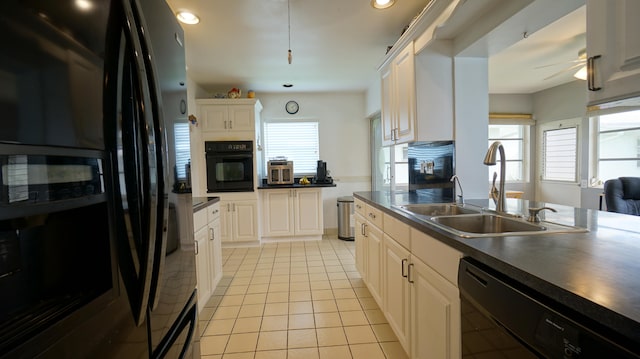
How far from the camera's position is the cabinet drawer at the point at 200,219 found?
2045 millimetres

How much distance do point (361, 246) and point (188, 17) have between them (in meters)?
2.49

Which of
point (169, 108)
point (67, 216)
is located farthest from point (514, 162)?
point (67, 216)

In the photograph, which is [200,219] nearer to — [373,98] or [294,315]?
[294,315]

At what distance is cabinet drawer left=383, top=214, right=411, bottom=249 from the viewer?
1591 mm

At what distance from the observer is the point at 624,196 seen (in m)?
3.08

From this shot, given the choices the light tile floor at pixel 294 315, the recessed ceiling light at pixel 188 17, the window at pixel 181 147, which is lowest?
the light tile floor at pixel 294 315

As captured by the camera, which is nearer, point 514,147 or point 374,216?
point 374,216

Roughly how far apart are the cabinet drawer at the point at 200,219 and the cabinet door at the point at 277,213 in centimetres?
202

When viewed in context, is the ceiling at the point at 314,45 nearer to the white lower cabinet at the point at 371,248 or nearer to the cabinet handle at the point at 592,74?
the cabinet handle at the point at 592,74

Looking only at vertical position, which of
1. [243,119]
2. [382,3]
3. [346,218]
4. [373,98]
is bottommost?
[346,218]

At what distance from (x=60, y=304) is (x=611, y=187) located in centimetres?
451

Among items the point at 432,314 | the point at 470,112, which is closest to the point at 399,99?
the point at 470,112

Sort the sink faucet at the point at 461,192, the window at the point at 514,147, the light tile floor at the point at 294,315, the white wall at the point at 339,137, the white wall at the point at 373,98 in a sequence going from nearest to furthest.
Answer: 1. the light tile floor at the point at 294,315
2. the sink faucet at the point at 461,192
3. the white wall at the point at 373,98
4. the white wall at the point at 339,137
5. the window at the point at 514,147

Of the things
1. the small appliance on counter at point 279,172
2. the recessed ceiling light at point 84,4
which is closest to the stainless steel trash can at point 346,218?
the small appliance on counter at point 279,172
